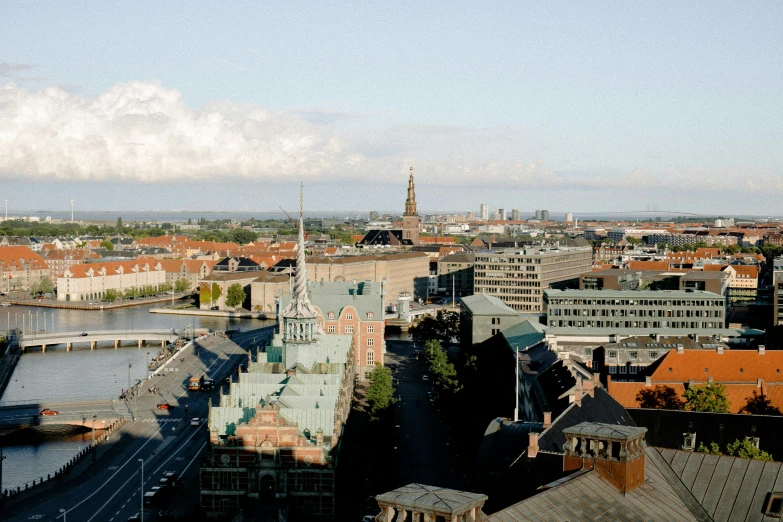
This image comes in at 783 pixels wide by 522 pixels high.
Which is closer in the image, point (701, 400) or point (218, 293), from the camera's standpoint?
point (701, 400)

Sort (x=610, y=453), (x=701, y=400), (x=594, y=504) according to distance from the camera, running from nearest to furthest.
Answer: (x=594, y=504) < (x=610, y=453) < (x=701, y=400)

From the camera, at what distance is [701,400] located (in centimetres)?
4716

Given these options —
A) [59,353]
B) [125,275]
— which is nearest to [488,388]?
[59,353]

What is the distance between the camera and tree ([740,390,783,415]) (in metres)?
49.4

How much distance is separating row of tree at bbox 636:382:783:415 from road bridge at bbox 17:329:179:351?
59095mm

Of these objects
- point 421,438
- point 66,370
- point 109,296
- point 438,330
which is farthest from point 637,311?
point 109,296

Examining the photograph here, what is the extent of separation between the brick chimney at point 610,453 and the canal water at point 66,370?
36.3 metres

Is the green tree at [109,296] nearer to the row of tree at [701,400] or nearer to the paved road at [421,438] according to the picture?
the paved road at [421,438]

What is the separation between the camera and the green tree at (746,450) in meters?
37.4

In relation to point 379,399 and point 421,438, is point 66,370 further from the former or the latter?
point 421,438

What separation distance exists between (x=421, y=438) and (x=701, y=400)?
1619 cm

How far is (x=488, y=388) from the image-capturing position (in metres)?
59.6

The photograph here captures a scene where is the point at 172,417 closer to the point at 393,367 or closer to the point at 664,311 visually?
the point at 393,367

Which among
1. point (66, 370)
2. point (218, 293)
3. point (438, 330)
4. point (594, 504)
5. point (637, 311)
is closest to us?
point (594, 504)
